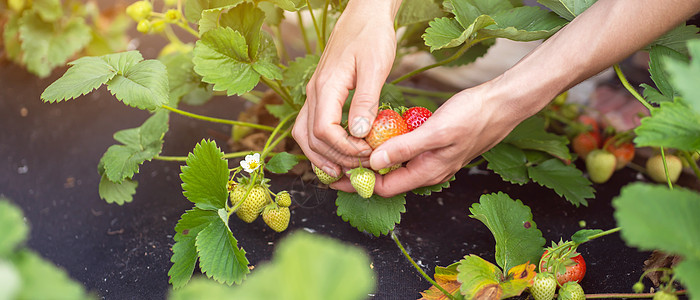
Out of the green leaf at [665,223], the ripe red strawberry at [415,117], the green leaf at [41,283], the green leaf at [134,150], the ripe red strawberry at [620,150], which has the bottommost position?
the green leaf at [134,150]

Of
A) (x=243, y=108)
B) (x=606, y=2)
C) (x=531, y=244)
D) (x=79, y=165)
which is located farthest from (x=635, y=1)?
(x=79, y=165)

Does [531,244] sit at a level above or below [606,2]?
below

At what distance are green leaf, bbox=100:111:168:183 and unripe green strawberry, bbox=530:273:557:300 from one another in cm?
68

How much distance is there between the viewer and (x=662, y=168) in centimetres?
110

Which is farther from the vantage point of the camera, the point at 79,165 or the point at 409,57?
the point at 409,57

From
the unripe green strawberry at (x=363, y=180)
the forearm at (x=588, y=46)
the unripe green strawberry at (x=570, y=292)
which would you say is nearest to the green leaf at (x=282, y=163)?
the unripe green strawberry at (x=363, y=180)

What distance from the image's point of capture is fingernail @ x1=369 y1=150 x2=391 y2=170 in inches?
30.1

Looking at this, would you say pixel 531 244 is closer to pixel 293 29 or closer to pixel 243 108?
pixel 243 108

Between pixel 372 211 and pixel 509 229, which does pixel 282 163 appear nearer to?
pixel 372 211

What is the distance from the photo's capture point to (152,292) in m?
0.88

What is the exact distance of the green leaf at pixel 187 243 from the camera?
2.67 feet

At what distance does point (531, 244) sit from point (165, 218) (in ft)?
2.24

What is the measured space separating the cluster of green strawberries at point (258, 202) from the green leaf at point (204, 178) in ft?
0.15

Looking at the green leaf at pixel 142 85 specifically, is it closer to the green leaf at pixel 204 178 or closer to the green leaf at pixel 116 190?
the green leaf at pixel 204 178
